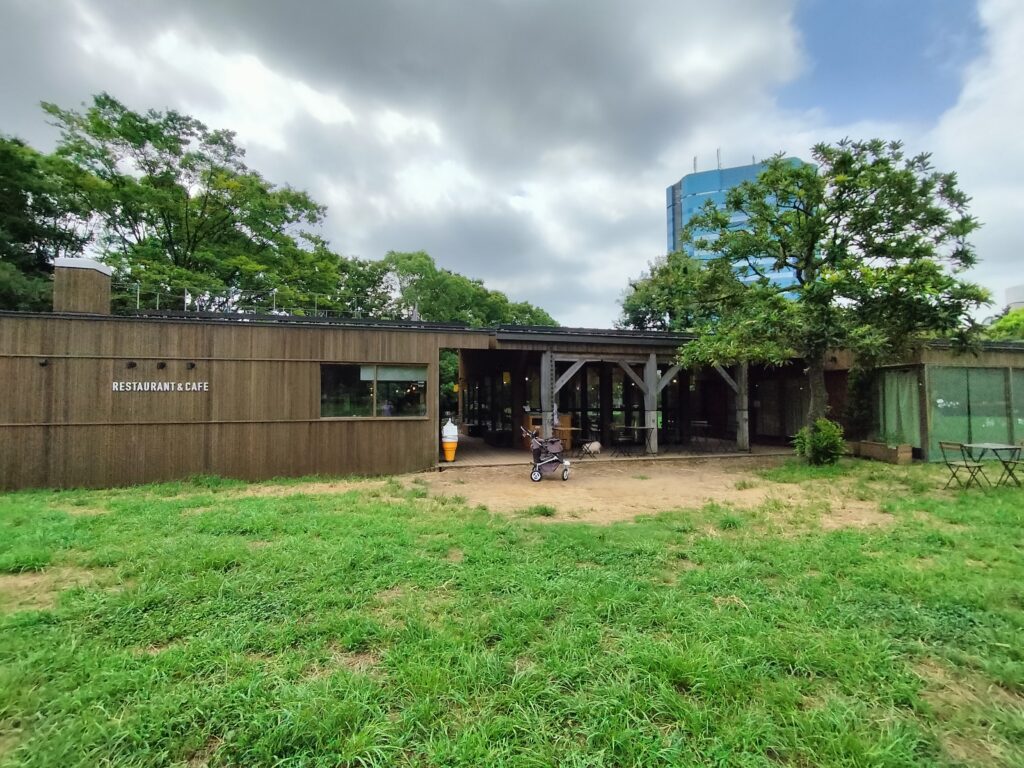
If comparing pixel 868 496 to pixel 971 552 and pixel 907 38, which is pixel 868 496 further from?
pixel 907 38

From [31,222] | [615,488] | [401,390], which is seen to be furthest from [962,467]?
[31,222]

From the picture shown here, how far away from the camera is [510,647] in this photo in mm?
2512

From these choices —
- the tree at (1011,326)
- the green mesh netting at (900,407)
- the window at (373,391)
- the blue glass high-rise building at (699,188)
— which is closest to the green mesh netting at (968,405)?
the green mesh netting at (900,407)

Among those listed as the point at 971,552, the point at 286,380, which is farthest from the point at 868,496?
the point at 286,380

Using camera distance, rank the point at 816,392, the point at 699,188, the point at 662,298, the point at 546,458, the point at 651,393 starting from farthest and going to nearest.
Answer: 1. the point at 699,188
2. the point at 662,298
3. the point at 651,393
4. the point at 816,392
5. the point at 546,458

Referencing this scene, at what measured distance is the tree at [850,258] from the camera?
8750 millimetres

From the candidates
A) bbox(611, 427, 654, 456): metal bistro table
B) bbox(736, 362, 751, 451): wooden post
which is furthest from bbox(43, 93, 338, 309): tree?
bbox(736, 362, 751, 451): wooden post

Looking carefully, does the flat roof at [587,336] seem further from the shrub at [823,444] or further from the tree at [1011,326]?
the tree at [1011,326]

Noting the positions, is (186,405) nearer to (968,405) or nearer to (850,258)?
(850,258)

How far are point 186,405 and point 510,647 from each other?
8305 mm

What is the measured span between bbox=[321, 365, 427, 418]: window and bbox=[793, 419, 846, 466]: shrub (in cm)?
802

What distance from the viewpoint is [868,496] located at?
22.0ft

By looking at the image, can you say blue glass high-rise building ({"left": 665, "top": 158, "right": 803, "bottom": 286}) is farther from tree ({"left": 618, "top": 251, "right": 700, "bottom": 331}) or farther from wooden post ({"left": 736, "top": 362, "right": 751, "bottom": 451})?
wooden post ({"left": 736, "top": 362, "right": 751, "bottom": 451})

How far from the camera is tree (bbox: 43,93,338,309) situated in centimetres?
1562
